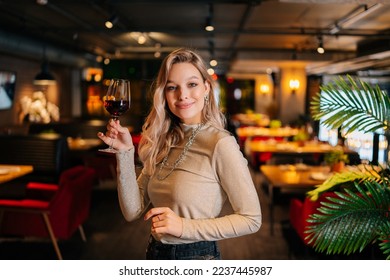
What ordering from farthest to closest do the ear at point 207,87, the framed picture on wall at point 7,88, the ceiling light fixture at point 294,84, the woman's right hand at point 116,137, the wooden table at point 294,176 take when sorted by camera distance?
the ceiling light fixture at point 294,84 < the framed picture on wall at point 7,88 < the wooden table at point 294,176 < the ear at point 207,87 < the woman's right hand at point 116,137

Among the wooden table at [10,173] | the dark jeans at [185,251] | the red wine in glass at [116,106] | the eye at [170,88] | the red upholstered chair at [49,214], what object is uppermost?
the eye at [170,88]

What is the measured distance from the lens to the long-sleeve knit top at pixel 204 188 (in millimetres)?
1676

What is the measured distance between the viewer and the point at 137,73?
54.4 feet

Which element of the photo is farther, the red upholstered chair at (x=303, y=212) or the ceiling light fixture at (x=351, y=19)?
the ceiling light fixture at (x=351, y=19)

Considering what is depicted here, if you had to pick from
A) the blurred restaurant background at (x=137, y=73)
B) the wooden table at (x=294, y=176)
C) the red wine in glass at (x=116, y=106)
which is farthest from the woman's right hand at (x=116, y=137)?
the wooden table at (x=294, y=176)

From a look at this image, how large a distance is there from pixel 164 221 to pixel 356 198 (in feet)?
3.36

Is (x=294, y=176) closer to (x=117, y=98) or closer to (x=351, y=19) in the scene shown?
(x=117, y=98)

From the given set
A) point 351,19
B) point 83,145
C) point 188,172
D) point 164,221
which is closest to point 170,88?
point 188,172

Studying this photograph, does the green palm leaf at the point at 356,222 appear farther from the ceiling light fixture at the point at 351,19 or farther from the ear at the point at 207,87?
the ceiling light fixture at the point at 351,19

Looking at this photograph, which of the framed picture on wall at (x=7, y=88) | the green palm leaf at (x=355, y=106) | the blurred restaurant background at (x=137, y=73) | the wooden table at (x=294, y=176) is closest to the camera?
the green palm leaf at (x=355, y=106)

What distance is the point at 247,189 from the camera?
168cm

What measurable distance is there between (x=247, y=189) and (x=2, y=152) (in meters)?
6.04

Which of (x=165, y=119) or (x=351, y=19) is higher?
(x=351, y=19)
